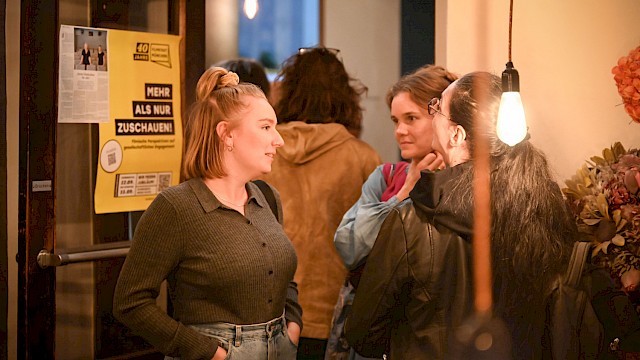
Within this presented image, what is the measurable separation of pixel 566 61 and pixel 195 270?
1588 millimetres

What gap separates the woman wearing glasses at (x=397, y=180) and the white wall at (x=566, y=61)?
33cm

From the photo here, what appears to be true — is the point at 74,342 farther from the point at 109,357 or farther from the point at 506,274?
the point at 506,274

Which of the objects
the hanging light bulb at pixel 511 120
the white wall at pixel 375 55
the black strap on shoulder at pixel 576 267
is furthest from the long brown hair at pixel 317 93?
the white wall at pixel 375 55

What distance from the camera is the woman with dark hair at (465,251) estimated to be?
79.6 inches

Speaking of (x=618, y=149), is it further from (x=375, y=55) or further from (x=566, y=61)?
(x=375, y=55)

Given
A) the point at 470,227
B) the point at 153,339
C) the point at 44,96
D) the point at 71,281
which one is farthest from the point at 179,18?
the point at 470,227

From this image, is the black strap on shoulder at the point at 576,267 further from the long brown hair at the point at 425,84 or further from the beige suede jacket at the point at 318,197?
the beige suede jacket at the point at 318,197

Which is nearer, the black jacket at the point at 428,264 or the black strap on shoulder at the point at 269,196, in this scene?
the black jacket at the point at 428,264

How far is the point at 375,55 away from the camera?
580 centimetres

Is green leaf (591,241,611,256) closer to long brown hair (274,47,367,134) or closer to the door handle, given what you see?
long brown hair (274,47,367,134)

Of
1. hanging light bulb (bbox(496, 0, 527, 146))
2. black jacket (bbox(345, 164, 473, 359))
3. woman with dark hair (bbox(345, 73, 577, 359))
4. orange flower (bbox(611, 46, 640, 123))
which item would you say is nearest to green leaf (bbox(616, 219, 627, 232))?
orange flower (bbox(611, 46, 640, 123))

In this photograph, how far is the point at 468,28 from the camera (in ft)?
10.5

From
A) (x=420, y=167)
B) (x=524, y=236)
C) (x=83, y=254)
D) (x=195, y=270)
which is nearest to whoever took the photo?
(x=524, y=236)

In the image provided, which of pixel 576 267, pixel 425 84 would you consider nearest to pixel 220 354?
pixel 576 267
